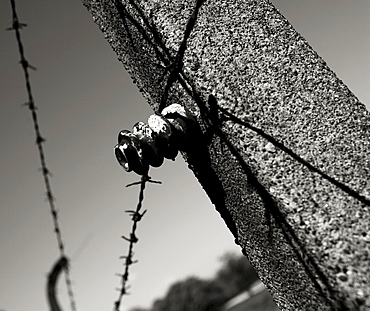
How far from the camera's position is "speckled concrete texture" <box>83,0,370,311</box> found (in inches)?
43.0

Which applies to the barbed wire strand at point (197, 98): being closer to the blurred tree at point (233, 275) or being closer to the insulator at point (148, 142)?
the insulator at point (148, 142)

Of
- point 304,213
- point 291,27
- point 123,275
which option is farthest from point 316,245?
point 123,275

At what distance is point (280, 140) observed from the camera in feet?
4.01

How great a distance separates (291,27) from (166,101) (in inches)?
18.3

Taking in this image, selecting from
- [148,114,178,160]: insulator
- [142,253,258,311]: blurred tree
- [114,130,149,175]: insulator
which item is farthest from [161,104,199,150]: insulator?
[142,253,258,311]: blurred tree

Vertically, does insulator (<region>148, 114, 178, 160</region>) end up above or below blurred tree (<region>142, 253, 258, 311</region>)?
below

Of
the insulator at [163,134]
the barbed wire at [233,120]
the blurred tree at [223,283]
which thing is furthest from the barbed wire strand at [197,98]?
the blurred tree at [223,283]

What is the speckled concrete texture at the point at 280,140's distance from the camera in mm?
1092

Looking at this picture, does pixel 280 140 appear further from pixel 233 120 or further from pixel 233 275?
pixel 233 275

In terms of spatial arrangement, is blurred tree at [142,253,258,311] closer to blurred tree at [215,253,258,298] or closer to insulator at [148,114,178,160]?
blurred tree at [215,253,258,298]

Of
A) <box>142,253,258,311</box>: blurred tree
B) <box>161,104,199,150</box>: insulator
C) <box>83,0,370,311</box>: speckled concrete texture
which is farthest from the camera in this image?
<box>142,253,258,311</box>: blurred tree

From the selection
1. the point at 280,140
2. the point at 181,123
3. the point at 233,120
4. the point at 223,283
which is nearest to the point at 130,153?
the point at 181,123

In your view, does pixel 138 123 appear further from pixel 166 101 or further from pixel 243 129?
pixel 243 129

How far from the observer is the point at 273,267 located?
53.2 inches
